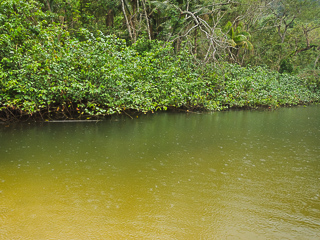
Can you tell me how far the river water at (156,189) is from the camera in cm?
242

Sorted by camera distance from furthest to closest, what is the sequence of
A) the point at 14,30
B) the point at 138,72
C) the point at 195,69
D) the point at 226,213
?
the point at 195,69 → the point at 138,72 → the point at 14,30 → the point at 226,213

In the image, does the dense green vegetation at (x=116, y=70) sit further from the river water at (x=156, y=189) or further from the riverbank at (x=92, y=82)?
the river water at (x=156, y=189)

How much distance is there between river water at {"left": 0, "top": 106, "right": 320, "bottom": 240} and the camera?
7.95 feet

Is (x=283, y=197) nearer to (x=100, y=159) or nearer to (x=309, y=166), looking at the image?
(x=309, y=166)

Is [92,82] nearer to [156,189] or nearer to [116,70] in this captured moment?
[116,70]

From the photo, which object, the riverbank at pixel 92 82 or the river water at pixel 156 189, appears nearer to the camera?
the river water at pixel 156 189

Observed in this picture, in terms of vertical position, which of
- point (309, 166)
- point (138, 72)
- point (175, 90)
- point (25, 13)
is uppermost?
point (25, 13)

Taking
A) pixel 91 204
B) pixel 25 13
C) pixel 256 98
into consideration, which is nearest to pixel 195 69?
pixel 256 98

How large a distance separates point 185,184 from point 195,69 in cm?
945

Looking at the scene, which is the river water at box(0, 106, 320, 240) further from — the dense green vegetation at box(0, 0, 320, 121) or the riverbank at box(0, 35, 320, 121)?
the dense green vegetation at box(0, 0, 320, 121)

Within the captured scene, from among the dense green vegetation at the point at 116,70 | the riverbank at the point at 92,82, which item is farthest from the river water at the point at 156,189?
the dense green vegetation at the point at 116,70

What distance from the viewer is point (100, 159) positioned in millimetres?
4465

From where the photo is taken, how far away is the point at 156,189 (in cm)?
324

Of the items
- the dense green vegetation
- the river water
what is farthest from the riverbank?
the river water
